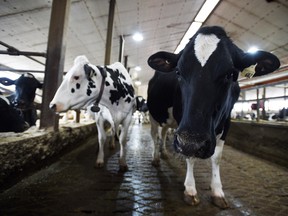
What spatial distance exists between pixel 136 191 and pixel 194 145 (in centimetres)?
111

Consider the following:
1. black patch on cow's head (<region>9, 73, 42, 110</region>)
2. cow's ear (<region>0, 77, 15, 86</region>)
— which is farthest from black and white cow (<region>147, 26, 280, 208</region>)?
cow's ear (<region>0, 77, 15, 86</region>)

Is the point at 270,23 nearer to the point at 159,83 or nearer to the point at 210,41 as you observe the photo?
the point at 159,83

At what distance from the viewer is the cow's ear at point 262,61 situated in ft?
4.94

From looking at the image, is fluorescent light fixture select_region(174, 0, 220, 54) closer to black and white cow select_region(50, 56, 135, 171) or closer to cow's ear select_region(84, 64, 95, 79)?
black and white cow select_region(50, 56, 135, 171)

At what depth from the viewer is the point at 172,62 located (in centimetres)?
184

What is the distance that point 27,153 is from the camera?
2.07 m

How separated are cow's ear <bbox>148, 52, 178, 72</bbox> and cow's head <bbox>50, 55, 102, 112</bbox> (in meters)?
0.80

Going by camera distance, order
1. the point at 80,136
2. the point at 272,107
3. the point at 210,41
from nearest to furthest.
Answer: the point at 210,41, the point at 80,136, the point at 272,107

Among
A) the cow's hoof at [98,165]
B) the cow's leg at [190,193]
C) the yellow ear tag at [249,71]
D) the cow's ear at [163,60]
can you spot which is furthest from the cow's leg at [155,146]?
the yellow ear tag at [249,71]

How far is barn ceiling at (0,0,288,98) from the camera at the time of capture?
448 centimetres

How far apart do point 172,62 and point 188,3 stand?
5.66m

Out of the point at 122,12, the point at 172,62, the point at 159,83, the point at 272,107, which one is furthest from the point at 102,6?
the point at 272,107

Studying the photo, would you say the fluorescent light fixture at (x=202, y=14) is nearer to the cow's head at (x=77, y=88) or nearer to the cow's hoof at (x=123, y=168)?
the cow's head at (x=77, y=88)

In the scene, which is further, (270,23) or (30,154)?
(270,23)
